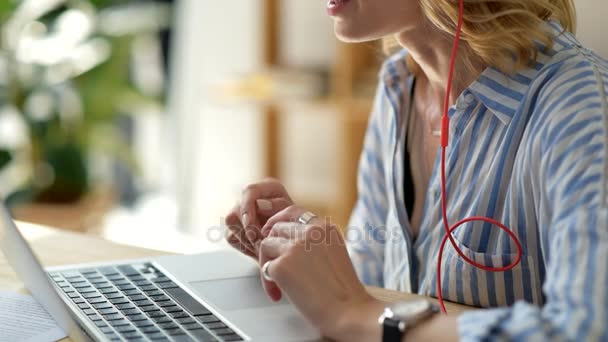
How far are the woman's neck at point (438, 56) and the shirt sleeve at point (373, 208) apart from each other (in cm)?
18

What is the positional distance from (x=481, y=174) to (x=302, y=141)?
2.21m

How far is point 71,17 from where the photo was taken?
3.09 meters

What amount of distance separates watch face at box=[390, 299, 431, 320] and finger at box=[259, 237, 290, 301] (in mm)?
142

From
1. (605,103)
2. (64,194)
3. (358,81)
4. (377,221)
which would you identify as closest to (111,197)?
(64,194)

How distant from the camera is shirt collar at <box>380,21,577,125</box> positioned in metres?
1.06

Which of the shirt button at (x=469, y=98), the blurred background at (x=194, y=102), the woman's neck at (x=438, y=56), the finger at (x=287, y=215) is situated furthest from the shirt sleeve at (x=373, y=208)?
the blurred background at (x=194, y=102)

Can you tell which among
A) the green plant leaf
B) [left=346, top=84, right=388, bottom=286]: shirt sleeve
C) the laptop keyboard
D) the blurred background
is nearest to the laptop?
A: the laptop keyboard

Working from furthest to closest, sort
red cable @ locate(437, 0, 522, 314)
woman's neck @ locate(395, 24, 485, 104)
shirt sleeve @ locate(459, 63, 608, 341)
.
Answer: woman's neck @ locate(395, 24, 485, 104)
red cable @ locate(437, 0, 522, 314)
shirt sleeve @ locate(459, 63, 608, 341)

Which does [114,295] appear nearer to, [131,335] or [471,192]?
[131,335]

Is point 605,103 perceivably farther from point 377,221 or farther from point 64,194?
point 64,194

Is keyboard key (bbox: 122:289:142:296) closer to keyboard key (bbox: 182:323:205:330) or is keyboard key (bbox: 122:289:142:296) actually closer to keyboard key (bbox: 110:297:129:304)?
keyboard key (bbox: 110:297:129:304)

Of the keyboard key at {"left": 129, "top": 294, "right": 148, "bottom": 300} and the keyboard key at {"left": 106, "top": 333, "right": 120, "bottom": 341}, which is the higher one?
the keyboard key at {"left": 106, "top": 333, "right": 120, "bottom": 341}

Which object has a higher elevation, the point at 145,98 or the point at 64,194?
the point at 145,98

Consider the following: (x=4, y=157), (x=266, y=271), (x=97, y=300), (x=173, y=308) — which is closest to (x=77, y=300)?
(x=97, y=300)
